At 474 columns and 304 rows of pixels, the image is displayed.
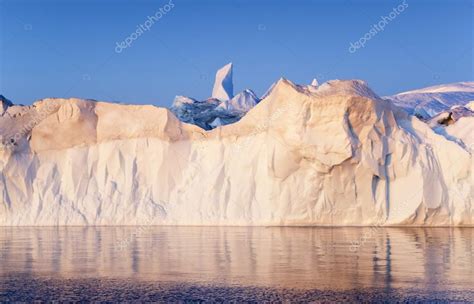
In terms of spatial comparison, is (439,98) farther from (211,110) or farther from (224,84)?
(211,110)

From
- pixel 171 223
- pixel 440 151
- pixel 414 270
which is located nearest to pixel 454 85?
pixel 440 151

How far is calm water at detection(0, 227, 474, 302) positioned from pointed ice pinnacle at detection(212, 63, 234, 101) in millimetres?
42814

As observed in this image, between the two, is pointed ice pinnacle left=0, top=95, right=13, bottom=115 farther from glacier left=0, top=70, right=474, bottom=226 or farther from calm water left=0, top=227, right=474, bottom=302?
calm water left=0, top=227, right=474, bottom=302

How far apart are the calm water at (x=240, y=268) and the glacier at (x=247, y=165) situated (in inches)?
204

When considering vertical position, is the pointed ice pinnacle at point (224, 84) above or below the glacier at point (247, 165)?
above

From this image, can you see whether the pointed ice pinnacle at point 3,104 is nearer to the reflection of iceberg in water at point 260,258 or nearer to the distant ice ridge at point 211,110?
the distant ice ridge at point 211,110

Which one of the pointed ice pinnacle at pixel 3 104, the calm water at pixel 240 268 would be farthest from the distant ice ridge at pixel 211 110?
the calm water at pixel 240 268

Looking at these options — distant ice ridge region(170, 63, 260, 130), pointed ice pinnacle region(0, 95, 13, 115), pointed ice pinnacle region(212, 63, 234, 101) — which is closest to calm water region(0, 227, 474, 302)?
pointed ice pinnacle region(0, 95, 13, 115)

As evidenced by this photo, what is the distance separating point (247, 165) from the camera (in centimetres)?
2645

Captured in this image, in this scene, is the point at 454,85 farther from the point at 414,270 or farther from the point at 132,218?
the point at 414,270

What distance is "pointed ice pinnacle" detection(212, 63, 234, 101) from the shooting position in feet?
203

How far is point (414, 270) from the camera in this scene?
11688 mm

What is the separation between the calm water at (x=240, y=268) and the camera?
9.52 metres

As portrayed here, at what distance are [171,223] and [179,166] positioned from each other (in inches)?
99.4
